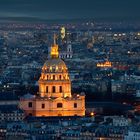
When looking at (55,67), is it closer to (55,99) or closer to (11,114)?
(55,99)

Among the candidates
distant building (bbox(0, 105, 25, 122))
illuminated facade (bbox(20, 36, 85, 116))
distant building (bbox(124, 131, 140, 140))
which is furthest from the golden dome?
distant building (bbox(124, 131, 140, 140))

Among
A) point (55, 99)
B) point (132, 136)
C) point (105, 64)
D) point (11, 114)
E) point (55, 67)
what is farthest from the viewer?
point (105, 64)

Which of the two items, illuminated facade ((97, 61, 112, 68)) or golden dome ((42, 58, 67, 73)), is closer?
golden dome ((42, 58, 67, 73))

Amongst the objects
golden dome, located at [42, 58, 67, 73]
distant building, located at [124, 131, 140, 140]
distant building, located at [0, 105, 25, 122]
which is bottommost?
distant building, located at [0, 105, 25, 122]

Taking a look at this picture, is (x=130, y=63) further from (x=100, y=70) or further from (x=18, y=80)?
(x=18, y=80)

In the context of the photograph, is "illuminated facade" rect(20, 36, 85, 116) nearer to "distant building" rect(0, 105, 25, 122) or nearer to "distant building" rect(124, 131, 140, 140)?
"distant building" rect(0, 105, 25, 122)

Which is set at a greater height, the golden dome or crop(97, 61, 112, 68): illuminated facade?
the golden dome

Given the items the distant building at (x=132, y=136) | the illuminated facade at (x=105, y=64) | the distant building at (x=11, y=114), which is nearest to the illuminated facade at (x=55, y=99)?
the distant building at (x=11, y=114)

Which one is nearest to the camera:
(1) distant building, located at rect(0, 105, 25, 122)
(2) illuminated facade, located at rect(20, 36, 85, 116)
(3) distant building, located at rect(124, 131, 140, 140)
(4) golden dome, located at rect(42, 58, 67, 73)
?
(3) distant building, located at rect(124, 131, 140, 140)

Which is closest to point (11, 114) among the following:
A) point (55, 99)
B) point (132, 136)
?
point (55, 99)

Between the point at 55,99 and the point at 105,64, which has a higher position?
the point at 55,99

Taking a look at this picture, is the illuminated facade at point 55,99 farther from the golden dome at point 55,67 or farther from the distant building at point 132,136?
the distant building at point 132,136
